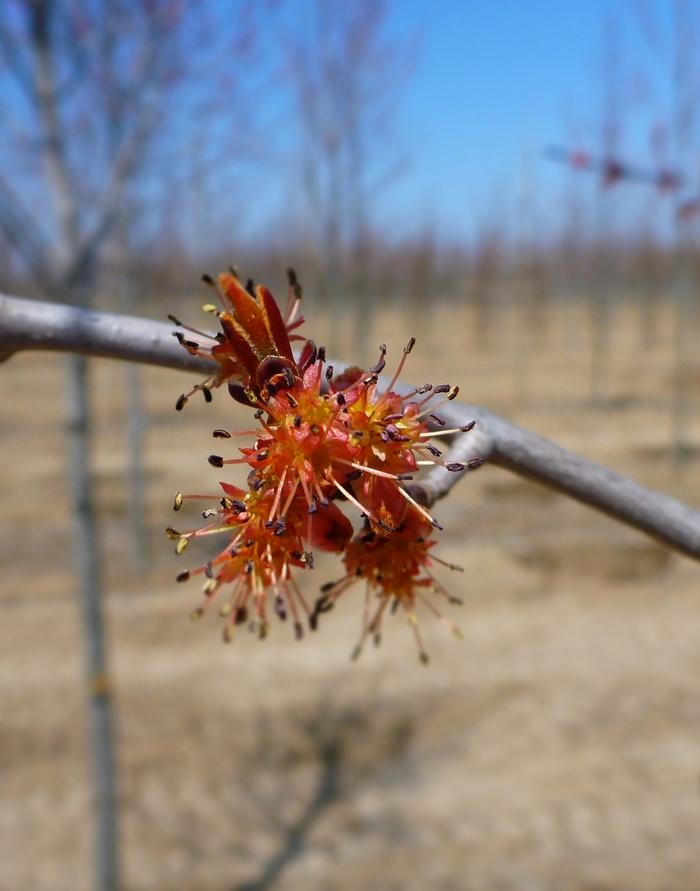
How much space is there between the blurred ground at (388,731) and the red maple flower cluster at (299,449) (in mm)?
4196

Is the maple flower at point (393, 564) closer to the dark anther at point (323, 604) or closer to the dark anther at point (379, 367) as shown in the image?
the dark anther at point (323, 604)

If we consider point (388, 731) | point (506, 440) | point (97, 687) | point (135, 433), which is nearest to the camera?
point (506, 440)

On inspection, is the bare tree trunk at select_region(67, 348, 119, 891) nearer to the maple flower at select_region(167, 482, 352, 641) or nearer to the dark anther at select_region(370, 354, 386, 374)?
the maple flower at select_region(167, 482, 352, 641)

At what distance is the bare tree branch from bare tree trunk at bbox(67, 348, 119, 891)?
3.18m

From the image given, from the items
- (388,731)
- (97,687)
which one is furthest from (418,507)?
(388,731)

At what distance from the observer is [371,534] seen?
0.90 meters

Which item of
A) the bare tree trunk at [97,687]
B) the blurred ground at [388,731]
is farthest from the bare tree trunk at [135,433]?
the bare tree trunk at [97,687]

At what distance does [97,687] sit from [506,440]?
3.68 m

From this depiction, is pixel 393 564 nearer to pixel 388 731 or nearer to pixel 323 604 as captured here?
pixel 323 604

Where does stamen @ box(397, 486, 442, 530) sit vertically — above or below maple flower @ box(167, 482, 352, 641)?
above

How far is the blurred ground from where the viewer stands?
15.3 feet

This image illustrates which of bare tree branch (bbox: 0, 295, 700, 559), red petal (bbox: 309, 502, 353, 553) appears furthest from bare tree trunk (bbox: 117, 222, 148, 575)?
red petal (bbox: 309, 502, 353, 553)

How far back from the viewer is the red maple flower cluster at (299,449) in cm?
85

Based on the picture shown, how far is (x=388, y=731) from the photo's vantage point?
5695 millimetres
